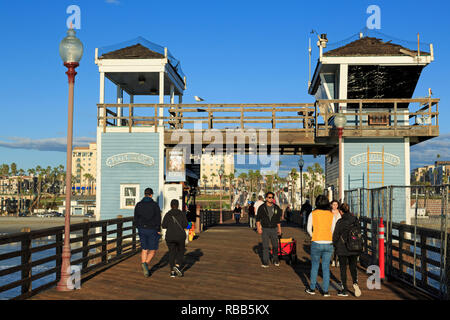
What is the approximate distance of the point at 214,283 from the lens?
1038 cm

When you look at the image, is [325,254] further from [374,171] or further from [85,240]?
[374,171]

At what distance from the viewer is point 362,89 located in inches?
945

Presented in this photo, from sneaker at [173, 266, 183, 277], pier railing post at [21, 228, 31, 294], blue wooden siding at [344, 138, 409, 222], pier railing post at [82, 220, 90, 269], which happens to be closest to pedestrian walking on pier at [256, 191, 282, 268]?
sneaker at [173, 266, 183, 277]

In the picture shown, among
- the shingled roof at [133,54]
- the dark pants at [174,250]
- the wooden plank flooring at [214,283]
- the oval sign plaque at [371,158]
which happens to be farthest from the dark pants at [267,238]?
the shingled roof at [133,54]

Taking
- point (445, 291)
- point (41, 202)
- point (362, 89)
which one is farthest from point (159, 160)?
point (41, 202)

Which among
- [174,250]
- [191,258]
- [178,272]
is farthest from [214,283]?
[191,258]

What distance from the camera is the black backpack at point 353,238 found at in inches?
350

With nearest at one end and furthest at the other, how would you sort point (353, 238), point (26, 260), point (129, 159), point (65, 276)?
point (26, 260) → point (353, 238) → point (65, 276) → point (129, 159)

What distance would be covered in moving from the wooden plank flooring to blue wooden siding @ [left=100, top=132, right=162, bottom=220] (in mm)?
7457

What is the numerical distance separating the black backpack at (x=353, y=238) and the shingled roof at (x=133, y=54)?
51.7 ft

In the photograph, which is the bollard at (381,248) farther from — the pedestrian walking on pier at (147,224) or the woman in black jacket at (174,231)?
the pedestrian walking on pier at (147,224)

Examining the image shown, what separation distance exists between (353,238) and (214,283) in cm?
314

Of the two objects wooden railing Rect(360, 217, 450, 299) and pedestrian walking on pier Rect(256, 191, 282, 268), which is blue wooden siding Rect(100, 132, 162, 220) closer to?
pedestrian walking on pier Rect(256, 191, 282, 268)

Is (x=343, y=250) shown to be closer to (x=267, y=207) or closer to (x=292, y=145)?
(x=267, y=207)
